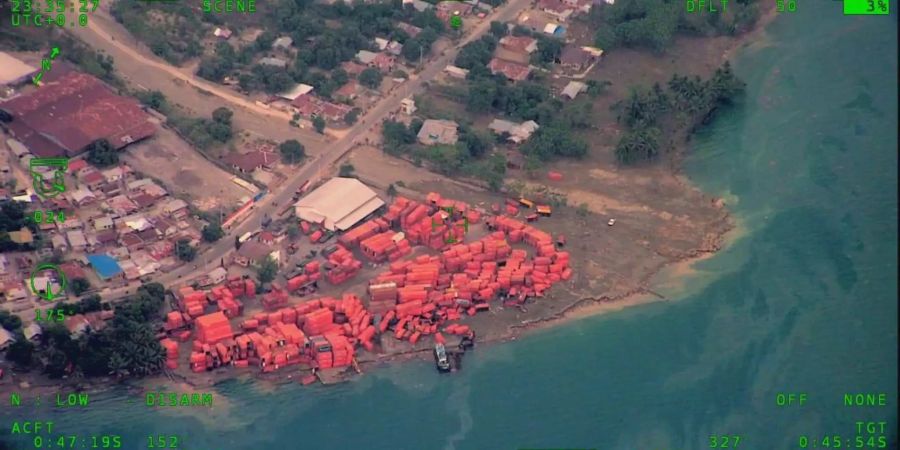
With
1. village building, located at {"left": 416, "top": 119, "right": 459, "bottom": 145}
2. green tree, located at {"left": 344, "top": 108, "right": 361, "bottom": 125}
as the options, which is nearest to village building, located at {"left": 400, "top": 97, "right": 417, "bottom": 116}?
village building, located at {"left": 416, "top": 119, "right": 459, "bottom": 145}

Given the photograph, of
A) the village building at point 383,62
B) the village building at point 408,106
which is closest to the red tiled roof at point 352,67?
the village building at point 383,62

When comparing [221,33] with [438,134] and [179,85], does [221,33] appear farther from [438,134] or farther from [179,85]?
[438,134]

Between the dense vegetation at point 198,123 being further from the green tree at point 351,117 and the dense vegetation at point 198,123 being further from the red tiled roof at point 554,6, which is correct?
the red tiled roof at point 554,6

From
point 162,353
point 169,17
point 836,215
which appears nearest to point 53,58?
point 169,17

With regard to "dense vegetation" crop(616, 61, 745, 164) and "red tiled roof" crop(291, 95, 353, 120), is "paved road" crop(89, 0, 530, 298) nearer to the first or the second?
"red tiled roof" crop(291, 95, 353, 120)

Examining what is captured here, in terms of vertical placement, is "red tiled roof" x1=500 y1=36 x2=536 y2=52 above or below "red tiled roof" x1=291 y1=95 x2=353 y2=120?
above

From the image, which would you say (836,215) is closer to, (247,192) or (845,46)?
(845,46)

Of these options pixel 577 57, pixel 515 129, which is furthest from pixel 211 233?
pixel 577 57

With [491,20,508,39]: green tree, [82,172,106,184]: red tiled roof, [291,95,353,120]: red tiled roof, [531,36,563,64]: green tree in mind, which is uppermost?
[491,20,508,39]: green tree
